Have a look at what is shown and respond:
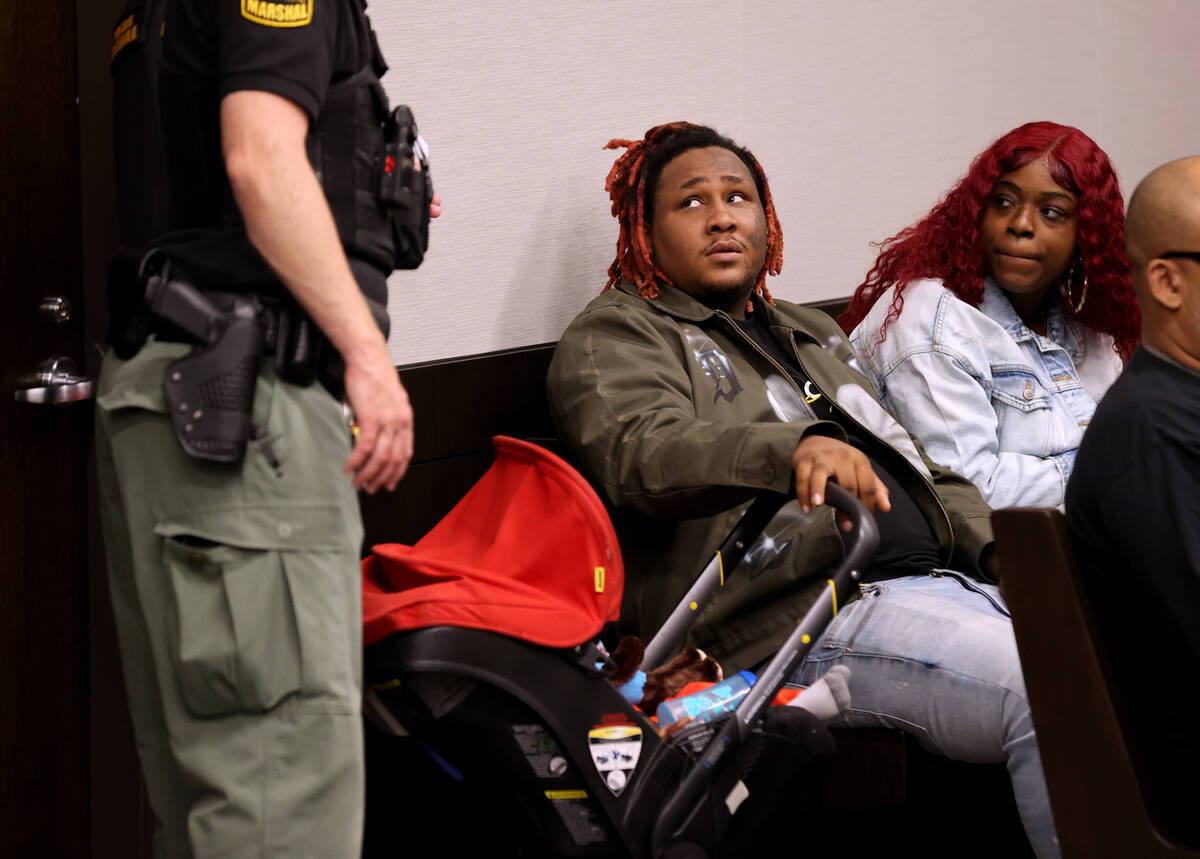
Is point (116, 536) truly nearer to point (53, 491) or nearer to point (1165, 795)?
point (53, 491)

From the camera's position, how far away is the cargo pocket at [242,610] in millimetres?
1560

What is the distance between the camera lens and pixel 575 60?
2871mm

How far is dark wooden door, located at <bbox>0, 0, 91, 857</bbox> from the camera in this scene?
1984 millimetres

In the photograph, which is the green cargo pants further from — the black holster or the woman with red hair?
the woman with red hair

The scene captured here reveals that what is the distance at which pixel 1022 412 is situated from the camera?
2.93 metres

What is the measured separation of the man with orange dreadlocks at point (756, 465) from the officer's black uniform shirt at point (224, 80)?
32.2 inches

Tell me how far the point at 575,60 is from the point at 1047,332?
131cm

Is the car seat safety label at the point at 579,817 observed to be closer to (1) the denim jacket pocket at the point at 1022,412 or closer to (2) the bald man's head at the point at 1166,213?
(2) the bald man's head at the point at 1166,213

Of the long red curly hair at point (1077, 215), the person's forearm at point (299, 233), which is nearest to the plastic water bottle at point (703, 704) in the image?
the person's forearm at point (299, 233)

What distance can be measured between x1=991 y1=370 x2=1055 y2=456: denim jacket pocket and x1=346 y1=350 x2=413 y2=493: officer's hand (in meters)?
1.74

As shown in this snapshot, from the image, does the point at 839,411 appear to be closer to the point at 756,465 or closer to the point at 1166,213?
the point at 756,465

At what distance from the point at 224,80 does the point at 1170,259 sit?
4.05 feet

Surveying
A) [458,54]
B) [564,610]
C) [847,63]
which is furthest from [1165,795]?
[847,63]

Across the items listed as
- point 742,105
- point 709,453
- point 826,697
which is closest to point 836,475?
point 709,453
